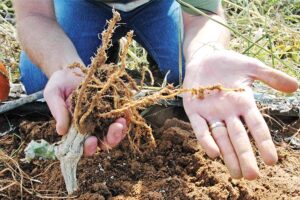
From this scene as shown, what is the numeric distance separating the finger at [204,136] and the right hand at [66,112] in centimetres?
17

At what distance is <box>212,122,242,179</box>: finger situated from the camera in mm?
1136

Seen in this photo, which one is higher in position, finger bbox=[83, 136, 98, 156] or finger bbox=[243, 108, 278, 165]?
finger bbox=[243, 108, 278, 165]

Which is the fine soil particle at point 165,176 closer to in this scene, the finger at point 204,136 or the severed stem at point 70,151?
the severed stem at point 70,151

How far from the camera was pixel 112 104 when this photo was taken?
1256 millimetres

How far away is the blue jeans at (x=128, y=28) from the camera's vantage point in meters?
2.09

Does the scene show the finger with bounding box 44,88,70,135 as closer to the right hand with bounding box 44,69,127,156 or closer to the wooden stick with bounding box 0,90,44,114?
the right hand with bounding box 44,69,127,156

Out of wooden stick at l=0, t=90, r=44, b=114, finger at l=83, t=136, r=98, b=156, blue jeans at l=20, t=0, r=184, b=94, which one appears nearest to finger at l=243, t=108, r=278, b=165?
finger at l=83, t=136, r=98, b=156

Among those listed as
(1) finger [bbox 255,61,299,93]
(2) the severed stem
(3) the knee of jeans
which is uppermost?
(1) finger [bbox 255,61,299,93]

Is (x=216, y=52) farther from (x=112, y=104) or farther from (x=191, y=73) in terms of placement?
(x=112, y=104)

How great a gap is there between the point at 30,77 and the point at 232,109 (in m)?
1.03

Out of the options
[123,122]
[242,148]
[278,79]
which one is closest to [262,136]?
[242,148]

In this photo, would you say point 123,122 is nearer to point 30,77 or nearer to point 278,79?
point 278,79

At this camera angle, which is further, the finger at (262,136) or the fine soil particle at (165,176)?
the fine soil particle at (165,176)

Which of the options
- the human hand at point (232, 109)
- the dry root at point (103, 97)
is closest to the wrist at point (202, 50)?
the human hand at point (232, 109)
